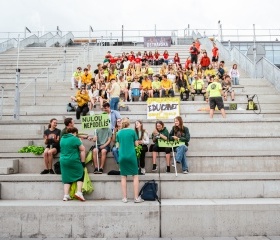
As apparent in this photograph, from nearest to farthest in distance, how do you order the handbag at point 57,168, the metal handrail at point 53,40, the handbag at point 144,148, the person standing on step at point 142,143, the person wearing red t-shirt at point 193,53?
the handbag at point 57,168, the person standing on step at point 142,143, the handbag at point 144,148, the person wearing red t-shirt at point 193,53, the metal handrail at point 53,40

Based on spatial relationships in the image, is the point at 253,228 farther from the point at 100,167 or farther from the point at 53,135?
the point at 53,135

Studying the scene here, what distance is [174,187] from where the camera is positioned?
25.3ft

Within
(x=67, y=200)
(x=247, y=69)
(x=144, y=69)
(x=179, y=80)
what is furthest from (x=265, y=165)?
(x=247, y=69)

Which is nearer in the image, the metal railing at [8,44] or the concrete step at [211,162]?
the concrete step at [211,162]

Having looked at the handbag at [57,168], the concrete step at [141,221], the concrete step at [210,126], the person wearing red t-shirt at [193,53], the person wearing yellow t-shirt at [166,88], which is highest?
the person wearing red t-shirt at [193,53]

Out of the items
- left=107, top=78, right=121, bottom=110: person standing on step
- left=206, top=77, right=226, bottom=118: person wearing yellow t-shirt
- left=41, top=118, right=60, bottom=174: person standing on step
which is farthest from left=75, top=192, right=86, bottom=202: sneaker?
left=206, top=77, right=226, bottom=118: person wearing yellow t-shirt

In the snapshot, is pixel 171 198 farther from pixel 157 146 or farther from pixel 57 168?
pixel 57 168

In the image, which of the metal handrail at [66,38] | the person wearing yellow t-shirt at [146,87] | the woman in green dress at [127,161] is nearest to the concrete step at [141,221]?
the woman in green dress at [127,161]

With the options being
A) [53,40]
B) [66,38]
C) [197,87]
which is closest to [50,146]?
[197,87]

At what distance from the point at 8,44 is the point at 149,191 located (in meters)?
29.0

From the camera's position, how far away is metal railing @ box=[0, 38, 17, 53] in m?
29.6

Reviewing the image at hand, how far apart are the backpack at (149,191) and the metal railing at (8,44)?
25.5 meters

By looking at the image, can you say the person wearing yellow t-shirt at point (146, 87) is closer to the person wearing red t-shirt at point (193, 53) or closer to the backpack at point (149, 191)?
the person wearing red t-shirt at point (193, 53)

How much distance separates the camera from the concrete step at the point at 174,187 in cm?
764
